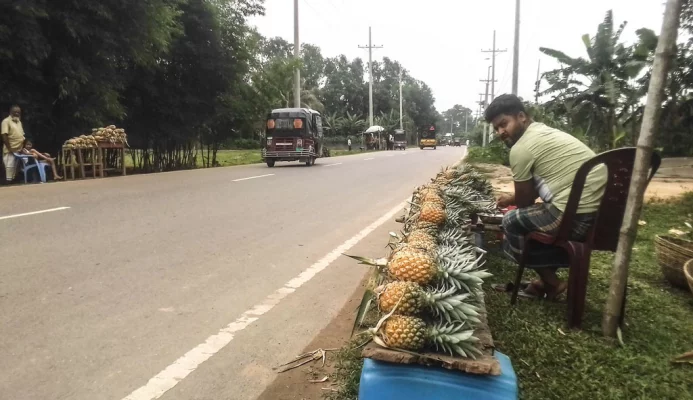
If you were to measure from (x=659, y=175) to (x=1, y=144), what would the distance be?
1885 centimetres

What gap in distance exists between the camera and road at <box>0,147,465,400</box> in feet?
10.3

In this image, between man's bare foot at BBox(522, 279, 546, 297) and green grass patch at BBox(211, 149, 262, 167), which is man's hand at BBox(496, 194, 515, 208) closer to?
man's bare foot at BBox(522, 279, 546, 297)

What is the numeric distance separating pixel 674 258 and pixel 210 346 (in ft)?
12.9

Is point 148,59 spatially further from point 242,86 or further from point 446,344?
point 446,344

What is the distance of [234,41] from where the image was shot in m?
21.9

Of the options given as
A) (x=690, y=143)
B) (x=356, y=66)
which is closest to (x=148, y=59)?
(x=690, y=143)

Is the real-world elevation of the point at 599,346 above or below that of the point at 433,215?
below

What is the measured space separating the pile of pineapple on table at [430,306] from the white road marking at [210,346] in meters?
1.17

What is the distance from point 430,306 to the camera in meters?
2.59

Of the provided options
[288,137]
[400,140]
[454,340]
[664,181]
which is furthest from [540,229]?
[400,140]

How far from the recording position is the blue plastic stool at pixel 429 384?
2266 mm

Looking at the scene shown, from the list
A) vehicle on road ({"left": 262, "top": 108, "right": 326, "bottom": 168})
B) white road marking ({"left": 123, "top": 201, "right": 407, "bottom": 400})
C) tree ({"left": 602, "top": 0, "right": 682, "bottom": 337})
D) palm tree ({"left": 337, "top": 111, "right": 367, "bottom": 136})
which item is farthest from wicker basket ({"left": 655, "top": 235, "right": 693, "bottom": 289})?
palm tree ({"left": 337, "top": 111, "right": 367, "bottom": 136})

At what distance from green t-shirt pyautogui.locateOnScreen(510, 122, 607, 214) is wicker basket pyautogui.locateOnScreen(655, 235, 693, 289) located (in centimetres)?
163

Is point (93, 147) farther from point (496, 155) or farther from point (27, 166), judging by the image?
point (496, 155)
